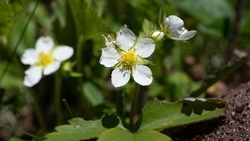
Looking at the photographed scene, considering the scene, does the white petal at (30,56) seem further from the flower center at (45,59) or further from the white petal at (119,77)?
the white petal at (119,77)

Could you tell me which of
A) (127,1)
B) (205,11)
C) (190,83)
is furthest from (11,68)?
(205,11)

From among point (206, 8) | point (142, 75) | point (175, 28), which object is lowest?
point (206, 8)

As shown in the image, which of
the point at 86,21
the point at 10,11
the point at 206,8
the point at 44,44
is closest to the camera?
the point at 10,11

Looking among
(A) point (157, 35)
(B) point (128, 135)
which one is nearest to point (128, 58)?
(A) point (157, 35)

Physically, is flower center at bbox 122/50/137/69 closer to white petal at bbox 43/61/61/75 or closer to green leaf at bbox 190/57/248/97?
green leaf at bbox 190/57/248/97

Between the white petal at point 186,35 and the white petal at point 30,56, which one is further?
the white petal at point 30,56

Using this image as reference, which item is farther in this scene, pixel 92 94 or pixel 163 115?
pixel 92 94

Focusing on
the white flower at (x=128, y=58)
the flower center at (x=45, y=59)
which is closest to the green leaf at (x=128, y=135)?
the white flower at (x=128, y=58)

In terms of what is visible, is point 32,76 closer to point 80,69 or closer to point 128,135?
point 80,69
